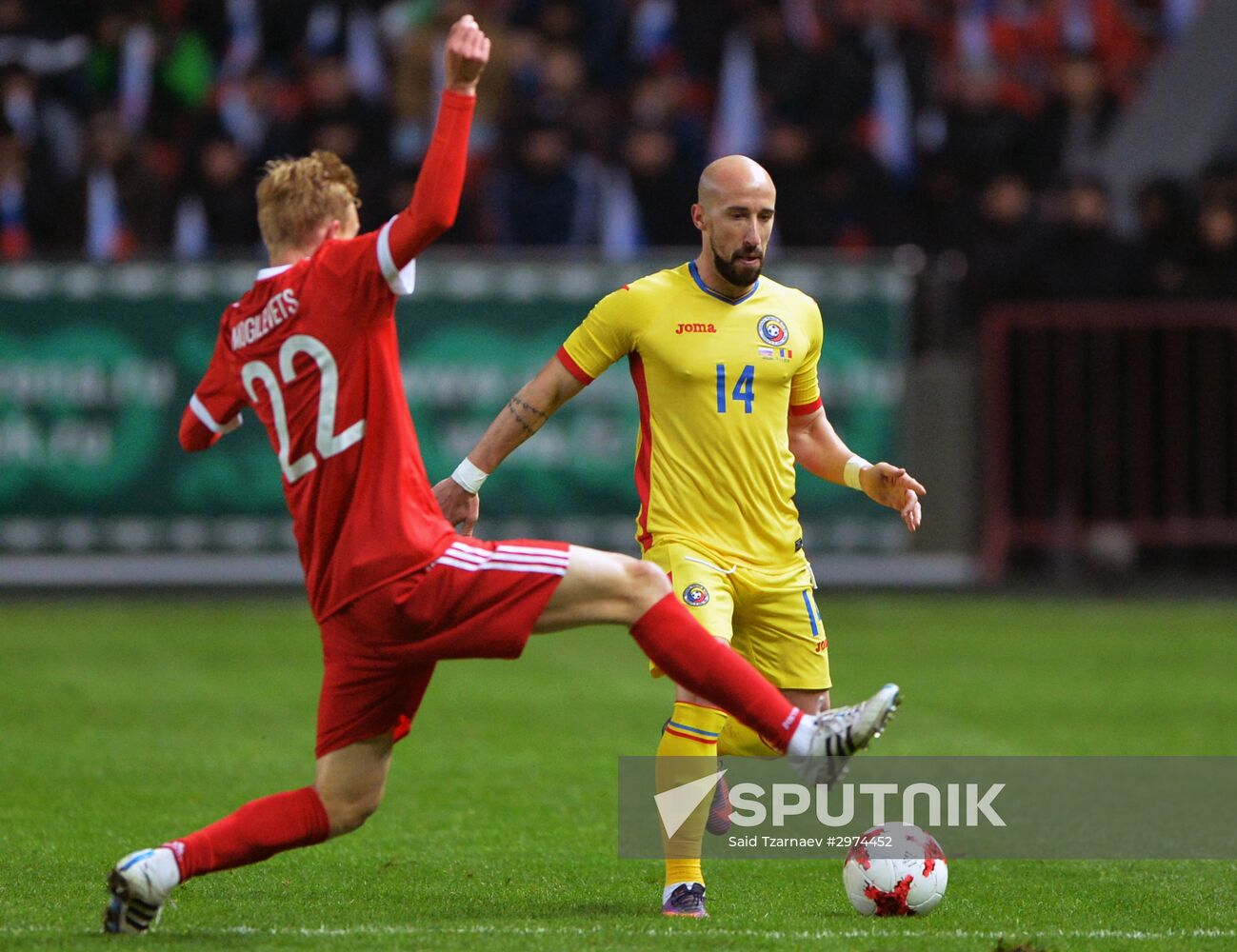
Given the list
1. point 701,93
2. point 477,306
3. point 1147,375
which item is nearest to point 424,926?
point 477,306

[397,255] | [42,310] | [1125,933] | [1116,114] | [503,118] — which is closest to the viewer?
[397,255]

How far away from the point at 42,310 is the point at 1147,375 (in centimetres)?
879

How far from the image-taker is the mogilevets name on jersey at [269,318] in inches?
233

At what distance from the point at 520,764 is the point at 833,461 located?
9.58 feet

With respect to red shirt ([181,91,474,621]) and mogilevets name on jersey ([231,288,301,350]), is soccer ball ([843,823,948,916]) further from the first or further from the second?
mogilevets name on jersey ([231,288,301,350])

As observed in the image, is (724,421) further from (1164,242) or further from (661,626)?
(1164,242)

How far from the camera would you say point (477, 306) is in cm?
1614

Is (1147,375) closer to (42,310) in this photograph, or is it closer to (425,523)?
(42,310)

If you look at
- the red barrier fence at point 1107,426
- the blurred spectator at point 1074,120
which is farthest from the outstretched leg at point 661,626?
the blurred spectator at point 1074,120

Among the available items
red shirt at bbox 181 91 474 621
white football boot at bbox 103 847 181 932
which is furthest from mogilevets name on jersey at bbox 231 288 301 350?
white football boot at bbox 103 847 181 932

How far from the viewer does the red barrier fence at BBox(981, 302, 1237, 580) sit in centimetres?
1636

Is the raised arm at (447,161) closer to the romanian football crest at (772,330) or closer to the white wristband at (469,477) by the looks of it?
the white wristband at (469,477)

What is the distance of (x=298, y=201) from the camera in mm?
6102

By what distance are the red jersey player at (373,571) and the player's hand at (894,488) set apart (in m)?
1.36
